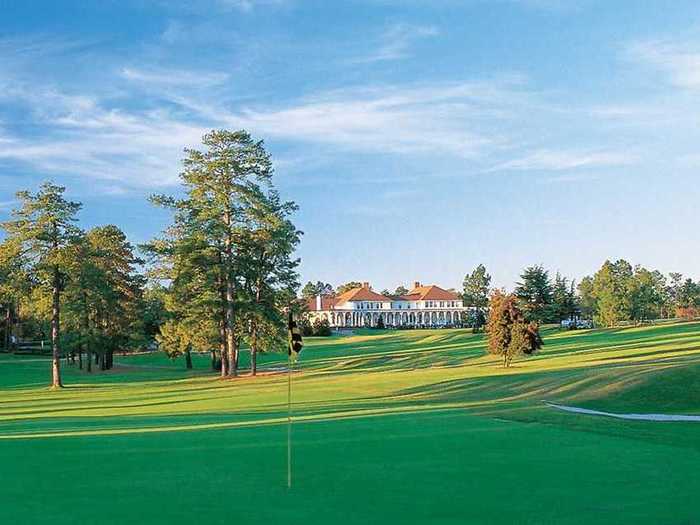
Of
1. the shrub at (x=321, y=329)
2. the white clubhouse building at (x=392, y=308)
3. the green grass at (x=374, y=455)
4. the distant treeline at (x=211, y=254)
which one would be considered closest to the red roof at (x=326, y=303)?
the white clubhouse building at (x=392, y=308)

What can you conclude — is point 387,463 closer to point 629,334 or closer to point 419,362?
point 419,362

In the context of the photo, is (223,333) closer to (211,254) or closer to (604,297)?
(211,254)

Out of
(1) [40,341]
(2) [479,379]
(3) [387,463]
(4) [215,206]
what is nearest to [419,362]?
(4) [215,206]

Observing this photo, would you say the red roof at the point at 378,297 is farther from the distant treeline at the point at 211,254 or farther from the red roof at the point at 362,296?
the distant treeline at the point at 211,254

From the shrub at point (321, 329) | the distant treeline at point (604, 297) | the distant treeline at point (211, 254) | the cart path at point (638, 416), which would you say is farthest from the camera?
the shrub at point (321, 329)

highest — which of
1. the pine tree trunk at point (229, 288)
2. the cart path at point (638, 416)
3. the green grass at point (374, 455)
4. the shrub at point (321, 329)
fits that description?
the pine tree trunk at point (229, 288)

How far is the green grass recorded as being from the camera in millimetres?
9719

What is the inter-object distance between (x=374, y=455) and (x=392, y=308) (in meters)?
167

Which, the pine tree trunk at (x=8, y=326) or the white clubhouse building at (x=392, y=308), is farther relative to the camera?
the white clubhouse building at (x=392, y=308)

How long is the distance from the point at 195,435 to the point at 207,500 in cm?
880

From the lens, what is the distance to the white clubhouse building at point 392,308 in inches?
6978

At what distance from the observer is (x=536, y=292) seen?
93.6m

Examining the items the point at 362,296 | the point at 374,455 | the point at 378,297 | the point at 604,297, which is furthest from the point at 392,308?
the point at 374,455

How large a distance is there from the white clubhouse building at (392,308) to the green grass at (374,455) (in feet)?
459
